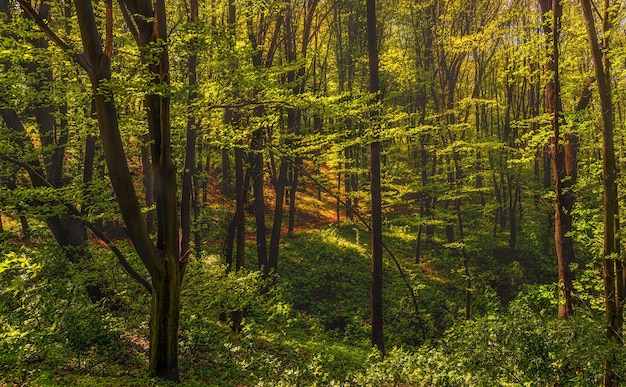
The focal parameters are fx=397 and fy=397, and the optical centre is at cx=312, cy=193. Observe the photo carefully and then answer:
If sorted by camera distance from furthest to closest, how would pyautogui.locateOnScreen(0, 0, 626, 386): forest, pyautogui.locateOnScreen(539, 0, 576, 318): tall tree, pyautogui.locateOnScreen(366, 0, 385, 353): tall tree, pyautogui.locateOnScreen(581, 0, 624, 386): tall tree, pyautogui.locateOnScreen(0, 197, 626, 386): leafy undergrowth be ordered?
1. pyautogui.locateOnScreen(366, 0, 385, 353): tall tree
2. pyautogui.locateOnScreen(539, 0, 576, 318): tall tree
3. pyautogui.locateOnScreen(581, 0, 624, 386): tall tree
4. pyautogui.locateOnScreen(0, 0, 626, 386): forest
5. pyautogui.locateOnScreen(0, 197, 626, 386): leafy undergrowth

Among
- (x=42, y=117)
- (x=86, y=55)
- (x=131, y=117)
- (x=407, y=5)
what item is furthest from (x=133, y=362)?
(x=407, y=5)

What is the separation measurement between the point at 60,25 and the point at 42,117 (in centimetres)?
518

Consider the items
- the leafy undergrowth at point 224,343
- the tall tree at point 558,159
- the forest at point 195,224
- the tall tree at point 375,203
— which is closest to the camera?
the leafy undergrowth at point 224,343

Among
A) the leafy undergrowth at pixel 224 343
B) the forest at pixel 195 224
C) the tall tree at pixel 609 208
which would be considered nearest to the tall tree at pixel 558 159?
the forest at pixel 195 224

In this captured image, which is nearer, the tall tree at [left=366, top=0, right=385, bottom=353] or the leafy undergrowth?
the leafy undergrowth

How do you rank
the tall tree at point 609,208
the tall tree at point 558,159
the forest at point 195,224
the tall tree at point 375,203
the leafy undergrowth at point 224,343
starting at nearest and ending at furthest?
the leafy undergrowth at point 224,343, the forest at point 195,224, the tall tree at point 609,208, the tall tree at point 558,159, the tall tree at point 375,203

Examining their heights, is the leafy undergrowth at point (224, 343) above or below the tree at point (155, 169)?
below

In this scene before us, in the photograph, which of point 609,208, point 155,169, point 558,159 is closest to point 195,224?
point 155,169

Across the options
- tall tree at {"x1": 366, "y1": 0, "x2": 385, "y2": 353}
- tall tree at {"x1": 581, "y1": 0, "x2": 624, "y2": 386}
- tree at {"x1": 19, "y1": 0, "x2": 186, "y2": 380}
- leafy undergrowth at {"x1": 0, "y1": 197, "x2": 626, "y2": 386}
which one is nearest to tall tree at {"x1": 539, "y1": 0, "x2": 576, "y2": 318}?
leafy undergrowth at {"x1": 0, "y1": 197, "x2": 626, "y2": 386}

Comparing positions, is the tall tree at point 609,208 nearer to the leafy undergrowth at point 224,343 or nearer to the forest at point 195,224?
the forest at point 195,224

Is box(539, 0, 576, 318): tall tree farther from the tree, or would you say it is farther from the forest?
the tree

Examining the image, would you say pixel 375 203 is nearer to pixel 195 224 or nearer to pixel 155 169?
pixel 195 224

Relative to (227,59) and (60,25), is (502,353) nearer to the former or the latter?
(227,59)

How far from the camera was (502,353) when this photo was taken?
776 centimetres
